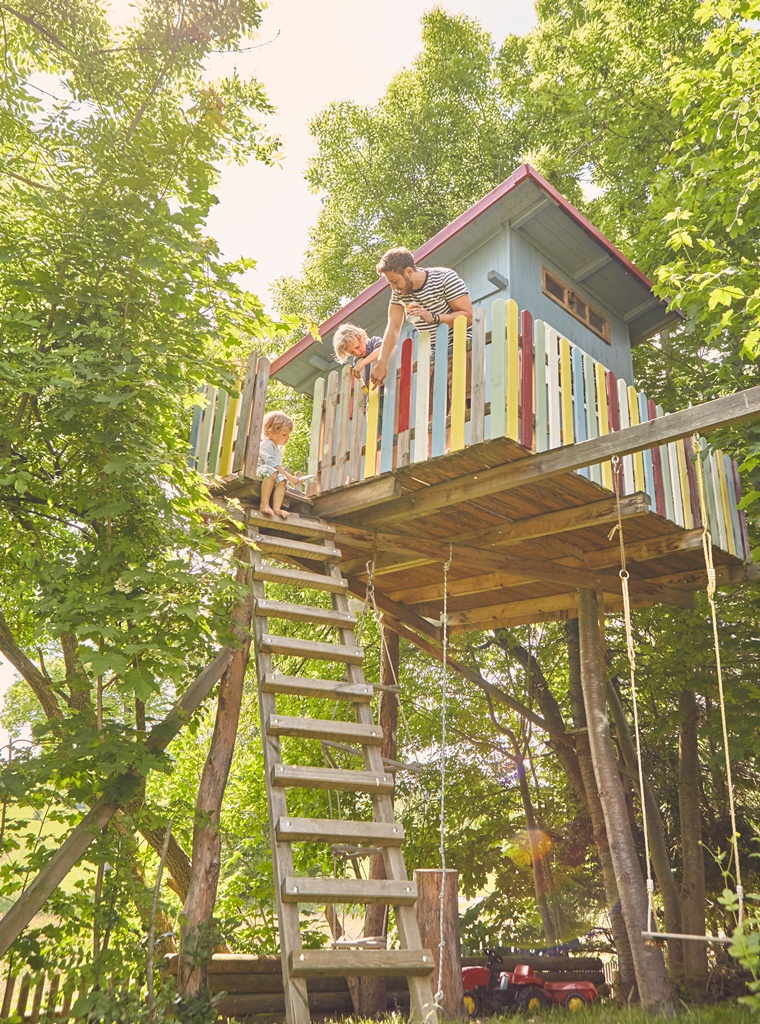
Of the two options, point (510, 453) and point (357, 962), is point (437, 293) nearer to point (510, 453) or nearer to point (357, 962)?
point (510, 453)

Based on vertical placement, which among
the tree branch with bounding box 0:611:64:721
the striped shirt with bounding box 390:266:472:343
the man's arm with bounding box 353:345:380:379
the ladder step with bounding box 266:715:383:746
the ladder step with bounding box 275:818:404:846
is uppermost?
the striped shirt with bounding box 390:266:472:343

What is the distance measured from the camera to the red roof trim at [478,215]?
8.38 metres

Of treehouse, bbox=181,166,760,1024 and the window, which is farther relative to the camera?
the window

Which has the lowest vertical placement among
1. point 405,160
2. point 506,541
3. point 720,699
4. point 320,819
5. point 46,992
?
point 46,992

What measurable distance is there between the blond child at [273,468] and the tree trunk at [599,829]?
4.00 meters

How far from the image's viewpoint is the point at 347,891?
179 inches

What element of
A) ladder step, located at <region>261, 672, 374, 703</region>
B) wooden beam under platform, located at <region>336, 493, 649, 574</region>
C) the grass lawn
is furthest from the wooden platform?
the grass lawn

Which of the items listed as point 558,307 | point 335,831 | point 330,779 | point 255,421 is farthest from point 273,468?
point 558,307

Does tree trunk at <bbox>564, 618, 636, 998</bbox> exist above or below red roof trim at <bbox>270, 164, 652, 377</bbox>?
below

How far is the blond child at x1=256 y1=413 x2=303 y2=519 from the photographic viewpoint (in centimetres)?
673

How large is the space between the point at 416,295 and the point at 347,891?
168 inches

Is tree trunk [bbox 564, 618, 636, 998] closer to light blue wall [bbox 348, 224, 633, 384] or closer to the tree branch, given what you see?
light blue wall [bbox 348, 224, 633, 384]

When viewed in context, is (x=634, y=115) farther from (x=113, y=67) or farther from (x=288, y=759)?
(x=288, y=759)

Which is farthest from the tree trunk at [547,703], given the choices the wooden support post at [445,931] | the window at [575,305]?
the wooden support post at [445,931]
